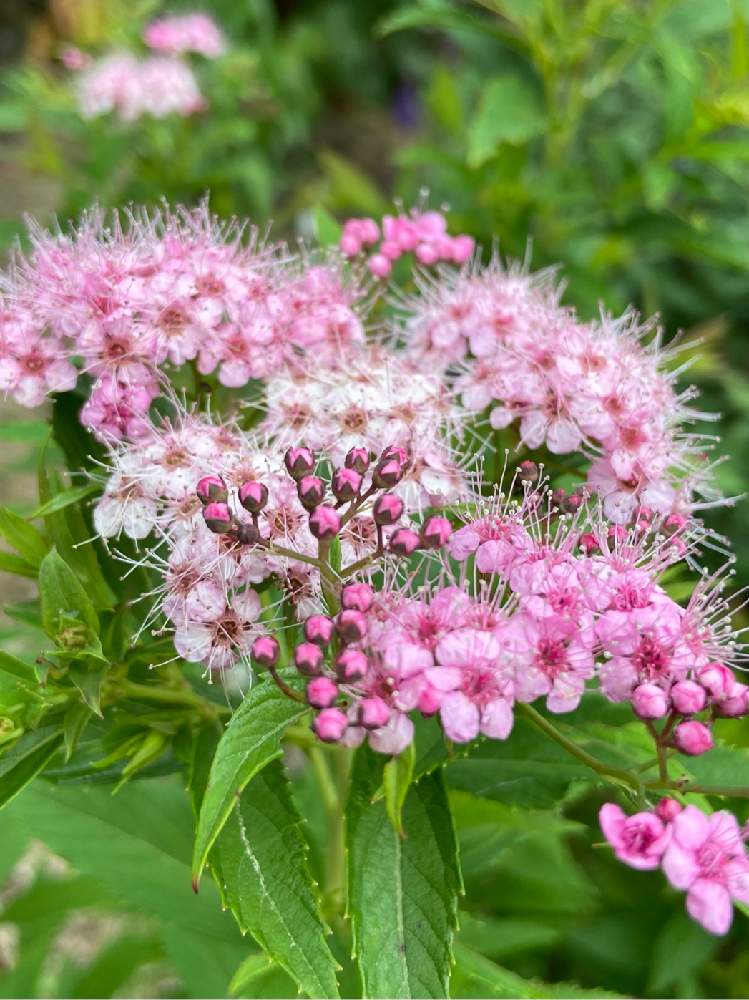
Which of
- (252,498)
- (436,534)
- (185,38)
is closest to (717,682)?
(436,534)

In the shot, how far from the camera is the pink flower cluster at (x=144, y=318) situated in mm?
1429

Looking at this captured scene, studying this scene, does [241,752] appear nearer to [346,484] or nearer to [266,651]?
[266,651]

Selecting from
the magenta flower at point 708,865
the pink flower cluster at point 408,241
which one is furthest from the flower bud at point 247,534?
the pink flower cluster at point 408,241

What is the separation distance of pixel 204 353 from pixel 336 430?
0.22 metres

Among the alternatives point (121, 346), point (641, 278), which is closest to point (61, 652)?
point (121, 346)

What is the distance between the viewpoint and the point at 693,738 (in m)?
1.15

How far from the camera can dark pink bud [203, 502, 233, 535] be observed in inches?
45.7

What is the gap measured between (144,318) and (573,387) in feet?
2.04

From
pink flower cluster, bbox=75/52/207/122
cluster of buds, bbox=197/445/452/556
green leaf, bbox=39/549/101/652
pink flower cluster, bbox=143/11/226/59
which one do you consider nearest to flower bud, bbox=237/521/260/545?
cluster of buds, bbox=197/445/452/556

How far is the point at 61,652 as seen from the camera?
1.19 meters

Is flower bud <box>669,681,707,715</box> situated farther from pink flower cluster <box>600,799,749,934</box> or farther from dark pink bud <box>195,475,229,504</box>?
dark pink bud <box>195,475,229,504</box>

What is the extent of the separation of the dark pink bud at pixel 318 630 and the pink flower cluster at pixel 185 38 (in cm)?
330

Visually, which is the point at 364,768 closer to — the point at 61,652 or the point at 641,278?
the point at 61,652

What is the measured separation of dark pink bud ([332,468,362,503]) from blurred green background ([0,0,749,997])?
1.86ft
